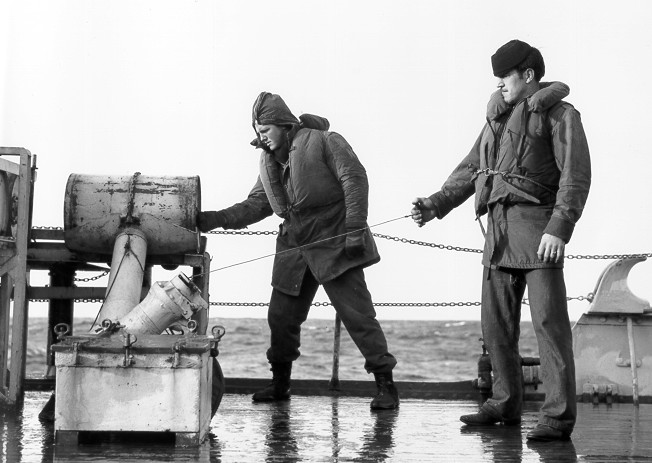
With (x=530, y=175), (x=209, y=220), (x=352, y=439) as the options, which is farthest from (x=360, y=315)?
(x=530, y=175)

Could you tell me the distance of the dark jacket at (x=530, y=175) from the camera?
5.63m

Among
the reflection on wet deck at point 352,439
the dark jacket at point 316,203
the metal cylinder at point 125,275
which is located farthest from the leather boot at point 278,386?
the metal cylinder at point 125,275

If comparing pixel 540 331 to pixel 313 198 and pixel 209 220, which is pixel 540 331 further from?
pixel 209 220

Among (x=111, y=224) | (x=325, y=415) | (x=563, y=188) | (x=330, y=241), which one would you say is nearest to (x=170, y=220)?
(x=111, y=224)

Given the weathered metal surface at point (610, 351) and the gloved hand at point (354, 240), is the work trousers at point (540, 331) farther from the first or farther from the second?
the weathered metal surface at point (610, 351)

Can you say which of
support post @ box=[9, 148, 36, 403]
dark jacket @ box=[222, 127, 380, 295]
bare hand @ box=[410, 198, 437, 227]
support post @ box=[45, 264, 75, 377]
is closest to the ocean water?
support post @ box=[45, 264, 75, 377]

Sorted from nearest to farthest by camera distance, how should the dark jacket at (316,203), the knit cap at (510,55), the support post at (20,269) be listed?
the knit cap at (510,55) < the support post at (20,269) < the dark jacket at (316,203)

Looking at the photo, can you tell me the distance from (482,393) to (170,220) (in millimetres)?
2249

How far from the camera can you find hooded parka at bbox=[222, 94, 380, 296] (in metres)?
7.15

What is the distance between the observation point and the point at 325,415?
677cm

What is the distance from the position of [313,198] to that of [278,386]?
1222mm

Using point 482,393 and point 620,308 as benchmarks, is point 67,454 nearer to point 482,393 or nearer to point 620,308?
point 482,393

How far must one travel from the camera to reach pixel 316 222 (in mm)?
7293

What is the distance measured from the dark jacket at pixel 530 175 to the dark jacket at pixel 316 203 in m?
1.20
